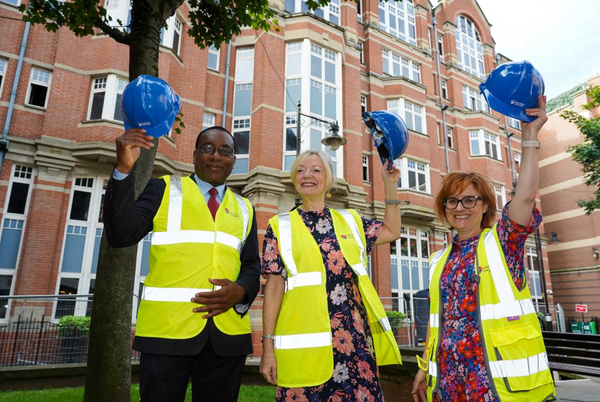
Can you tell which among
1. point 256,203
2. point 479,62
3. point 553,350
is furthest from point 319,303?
point 479,62

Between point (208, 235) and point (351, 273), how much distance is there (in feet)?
3.17

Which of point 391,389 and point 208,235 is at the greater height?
point 208,235

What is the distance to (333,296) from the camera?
2.36 meters

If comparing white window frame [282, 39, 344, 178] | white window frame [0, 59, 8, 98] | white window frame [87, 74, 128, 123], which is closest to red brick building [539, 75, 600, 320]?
white window frame [282, 39, 344, 178]

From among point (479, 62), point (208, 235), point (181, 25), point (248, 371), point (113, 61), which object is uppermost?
point (479, 62)

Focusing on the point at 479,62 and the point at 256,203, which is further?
the point at 479,62

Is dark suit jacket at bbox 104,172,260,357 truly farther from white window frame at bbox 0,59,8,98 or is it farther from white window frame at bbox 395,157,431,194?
white window frame at bbox 395,157,431,194

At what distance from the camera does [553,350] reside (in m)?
4.92

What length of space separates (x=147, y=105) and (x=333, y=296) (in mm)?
1591

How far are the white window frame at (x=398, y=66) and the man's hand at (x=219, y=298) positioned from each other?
66.7ft

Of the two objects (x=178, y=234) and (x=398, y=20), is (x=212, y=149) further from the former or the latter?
(x=398, y=20)

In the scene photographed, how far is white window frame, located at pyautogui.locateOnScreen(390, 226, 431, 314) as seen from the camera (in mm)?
17697

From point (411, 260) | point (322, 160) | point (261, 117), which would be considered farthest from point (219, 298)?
point (411, 260)

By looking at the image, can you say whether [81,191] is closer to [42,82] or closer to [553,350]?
[42,82]
